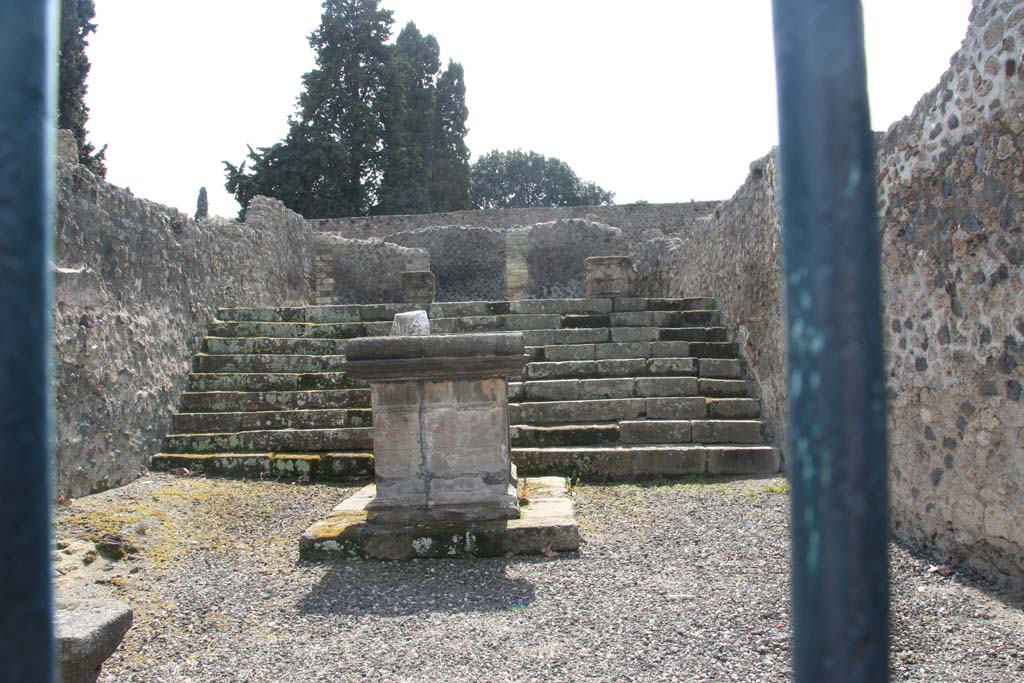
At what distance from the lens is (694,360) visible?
907 centimetres

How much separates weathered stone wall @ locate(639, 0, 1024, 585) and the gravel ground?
41 cm

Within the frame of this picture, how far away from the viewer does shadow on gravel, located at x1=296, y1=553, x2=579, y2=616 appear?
4.13m

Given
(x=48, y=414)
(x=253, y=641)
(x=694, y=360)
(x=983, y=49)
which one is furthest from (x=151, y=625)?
(x=694, y=360)

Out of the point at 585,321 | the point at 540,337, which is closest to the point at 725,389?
the point at 585,321

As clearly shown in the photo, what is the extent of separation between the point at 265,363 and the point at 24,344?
8611 mm

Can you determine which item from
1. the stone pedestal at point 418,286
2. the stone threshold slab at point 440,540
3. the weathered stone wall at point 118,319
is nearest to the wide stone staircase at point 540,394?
the weathered stone wall at point 118,319

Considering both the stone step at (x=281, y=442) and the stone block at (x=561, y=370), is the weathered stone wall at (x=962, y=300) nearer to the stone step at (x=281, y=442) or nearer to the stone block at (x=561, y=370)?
the stone block at (x=561, y=370)

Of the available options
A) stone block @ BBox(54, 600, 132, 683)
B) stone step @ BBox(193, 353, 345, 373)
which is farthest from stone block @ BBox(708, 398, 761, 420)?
stone block @ BBox(54, 600, 132, 683)

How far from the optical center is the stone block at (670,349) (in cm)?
934

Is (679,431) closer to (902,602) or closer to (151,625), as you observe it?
(902,602)

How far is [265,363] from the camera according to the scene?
891cm

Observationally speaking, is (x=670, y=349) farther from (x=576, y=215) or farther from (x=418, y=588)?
(x=576, y=215)

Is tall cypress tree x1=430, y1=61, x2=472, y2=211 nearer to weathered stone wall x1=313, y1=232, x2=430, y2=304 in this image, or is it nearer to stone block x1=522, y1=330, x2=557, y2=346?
weathered stone wall x1=313, y1=232, x2=430, y2=304

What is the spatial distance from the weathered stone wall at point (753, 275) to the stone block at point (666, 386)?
688 millimetres
